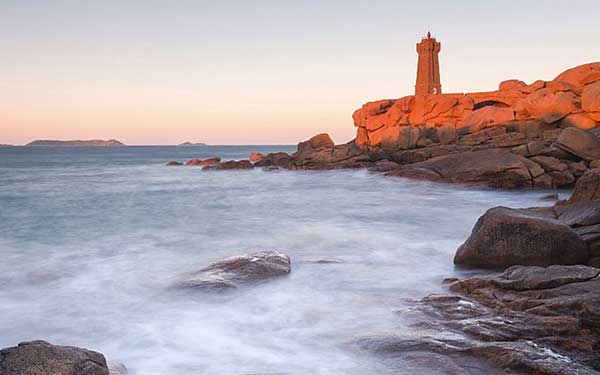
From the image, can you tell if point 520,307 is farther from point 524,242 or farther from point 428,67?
point 428,67

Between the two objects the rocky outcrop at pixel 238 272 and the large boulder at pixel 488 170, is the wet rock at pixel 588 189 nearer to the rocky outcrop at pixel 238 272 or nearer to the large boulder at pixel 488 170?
the rocky outcrop at pixel 238 272

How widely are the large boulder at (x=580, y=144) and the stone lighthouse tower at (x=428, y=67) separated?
37180 mm

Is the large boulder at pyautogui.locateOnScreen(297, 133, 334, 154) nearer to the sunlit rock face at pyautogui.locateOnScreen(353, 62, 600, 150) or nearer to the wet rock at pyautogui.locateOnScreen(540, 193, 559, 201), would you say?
the sunlit rock face at pyautogui.locateOnScreen(353, 62, 600, 150)

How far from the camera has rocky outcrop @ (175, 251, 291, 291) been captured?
5.76 m

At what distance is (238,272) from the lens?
19.8ft

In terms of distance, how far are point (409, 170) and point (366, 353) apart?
57.1 ft

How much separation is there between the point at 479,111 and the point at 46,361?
1127 inches

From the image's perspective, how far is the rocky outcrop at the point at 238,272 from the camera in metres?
5.76

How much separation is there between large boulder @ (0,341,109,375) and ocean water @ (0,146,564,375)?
0.85 meters

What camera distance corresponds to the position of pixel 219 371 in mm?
3844

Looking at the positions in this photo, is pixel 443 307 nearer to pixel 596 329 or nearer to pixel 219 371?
pixel 596 329

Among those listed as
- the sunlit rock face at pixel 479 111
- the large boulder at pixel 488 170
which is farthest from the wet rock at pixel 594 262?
the sunlit rock face at pixel 479 111

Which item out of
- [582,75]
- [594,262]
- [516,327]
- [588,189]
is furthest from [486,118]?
[516,327]

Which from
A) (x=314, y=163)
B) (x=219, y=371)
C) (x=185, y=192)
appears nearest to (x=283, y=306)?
(x=219, y=371)
